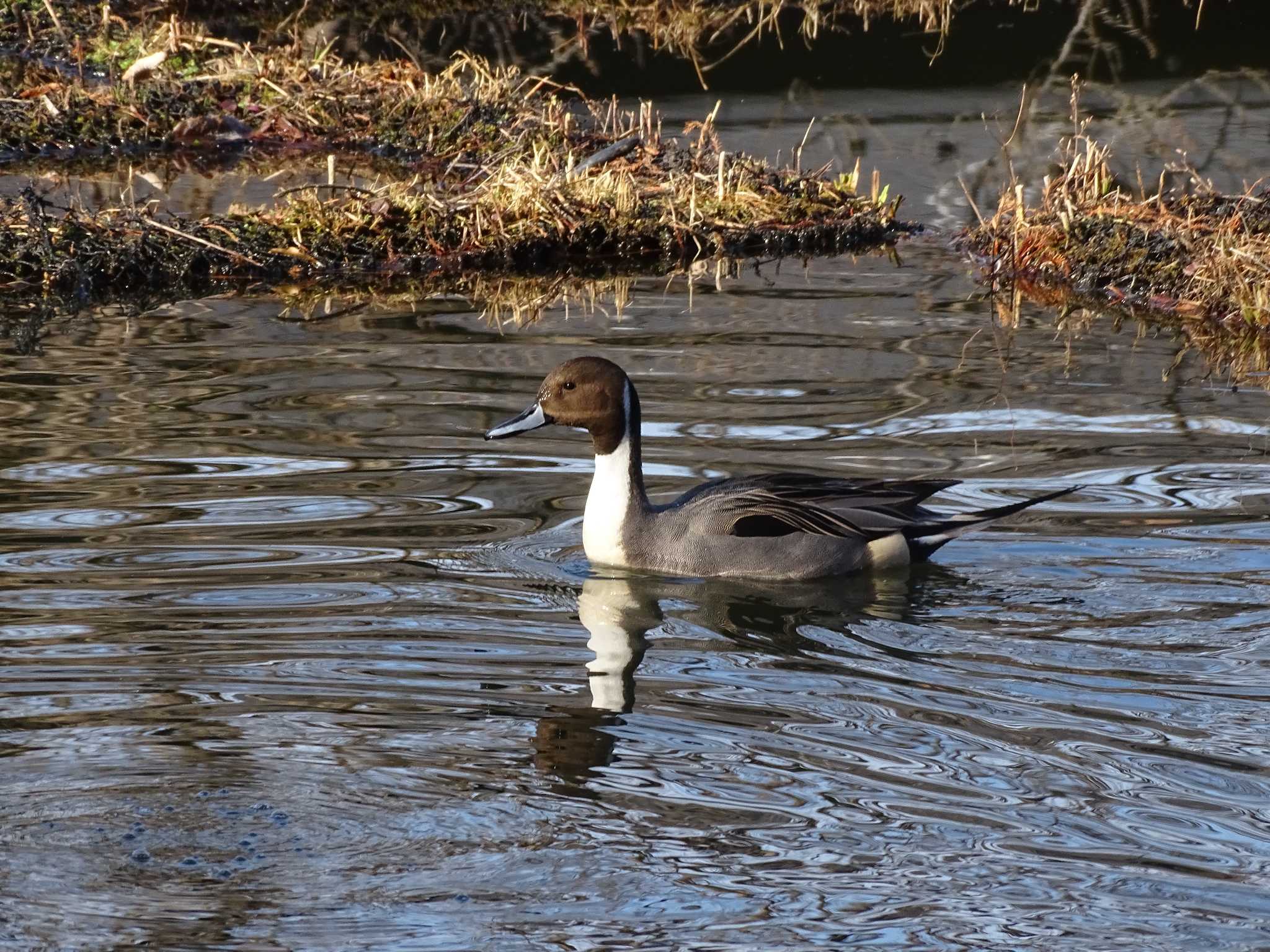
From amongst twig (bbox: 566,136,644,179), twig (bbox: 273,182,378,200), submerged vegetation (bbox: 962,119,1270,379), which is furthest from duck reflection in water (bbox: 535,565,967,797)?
twig (bbox: 566,136,644,179)

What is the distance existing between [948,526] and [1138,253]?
533 cm

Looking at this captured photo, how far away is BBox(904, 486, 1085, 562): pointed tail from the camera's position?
6.78 m

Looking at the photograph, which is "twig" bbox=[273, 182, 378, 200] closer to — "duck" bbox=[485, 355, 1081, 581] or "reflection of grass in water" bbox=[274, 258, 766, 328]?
"reflection of grass in water" bbox=[274, 258, 766, 328]

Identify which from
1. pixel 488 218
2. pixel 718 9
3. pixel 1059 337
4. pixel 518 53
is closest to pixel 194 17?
pixel 518 53

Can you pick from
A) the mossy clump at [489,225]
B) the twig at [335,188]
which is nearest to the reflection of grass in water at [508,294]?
the mossy clump at [489,225]

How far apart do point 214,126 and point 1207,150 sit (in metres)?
7.83

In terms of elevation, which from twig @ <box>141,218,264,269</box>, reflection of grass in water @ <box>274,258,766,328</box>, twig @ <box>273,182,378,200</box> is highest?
twig @ <box>273,182,378,200</box>

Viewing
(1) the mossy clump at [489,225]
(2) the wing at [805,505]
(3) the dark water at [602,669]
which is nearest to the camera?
(3) the dark water at [602,669]

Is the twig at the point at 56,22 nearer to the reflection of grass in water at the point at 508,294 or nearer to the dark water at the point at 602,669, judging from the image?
the reflection of grass in water at the point at 508,294

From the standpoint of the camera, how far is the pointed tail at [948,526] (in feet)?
22.2

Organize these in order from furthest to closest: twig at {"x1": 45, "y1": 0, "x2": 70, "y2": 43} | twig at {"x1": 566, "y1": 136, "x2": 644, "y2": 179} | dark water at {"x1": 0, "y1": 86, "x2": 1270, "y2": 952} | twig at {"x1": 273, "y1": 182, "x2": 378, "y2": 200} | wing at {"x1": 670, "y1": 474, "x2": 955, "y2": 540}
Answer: twig at {"x1": 45, "y1": 0, "x2": 70, "y2": 43}, twig at {"x1": 566, "y1": 136, "x2": 644, "y2": 179}, twig at {"x1": 273, "y1": 182, "x2": 378, "y2": 200}, wing at {"x1": 670, "y1": 474, "x2": 955, "y2": 540}, dark water at {"x1": 0, "y1": 86, "x2": 1270, "y2": 952}

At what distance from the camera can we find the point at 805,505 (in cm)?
678

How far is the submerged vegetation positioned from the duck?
157 inches

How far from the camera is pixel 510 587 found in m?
6.65
